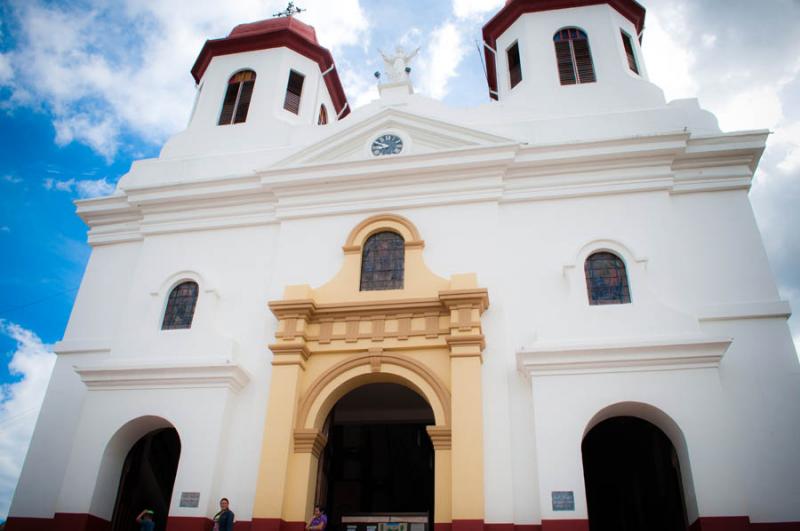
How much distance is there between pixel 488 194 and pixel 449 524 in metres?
6.09

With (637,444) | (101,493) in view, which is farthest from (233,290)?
(637,444)

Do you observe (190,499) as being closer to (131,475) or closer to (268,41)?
(131,475)

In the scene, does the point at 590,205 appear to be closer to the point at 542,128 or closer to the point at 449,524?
the point at 542,128

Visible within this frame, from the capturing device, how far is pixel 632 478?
1286 centimetres

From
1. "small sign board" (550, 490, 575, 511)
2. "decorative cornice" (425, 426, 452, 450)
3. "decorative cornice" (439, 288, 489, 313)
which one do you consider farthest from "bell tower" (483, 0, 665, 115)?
"small sign board" (550, 490, 575, 511)

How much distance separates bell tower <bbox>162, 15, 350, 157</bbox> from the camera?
50.6 feet

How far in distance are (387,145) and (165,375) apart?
21.0 ft

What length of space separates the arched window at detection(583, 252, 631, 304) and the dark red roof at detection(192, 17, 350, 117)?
32.3 feet

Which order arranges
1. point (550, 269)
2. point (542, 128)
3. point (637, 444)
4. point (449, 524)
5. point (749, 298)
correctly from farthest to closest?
point (542, 128), point (637, 444), point (550, 269), point (749, 298), point (449, 524)

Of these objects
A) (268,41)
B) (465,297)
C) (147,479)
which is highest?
(268,41)

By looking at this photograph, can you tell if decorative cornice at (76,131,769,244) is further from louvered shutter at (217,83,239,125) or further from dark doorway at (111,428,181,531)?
dark doorway at (111,428,181,531)

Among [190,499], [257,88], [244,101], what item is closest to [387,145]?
[257,88]

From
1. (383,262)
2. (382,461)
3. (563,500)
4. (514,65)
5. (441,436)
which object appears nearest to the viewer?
(563,500)

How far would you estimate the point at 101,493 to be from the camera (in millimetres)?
11031
